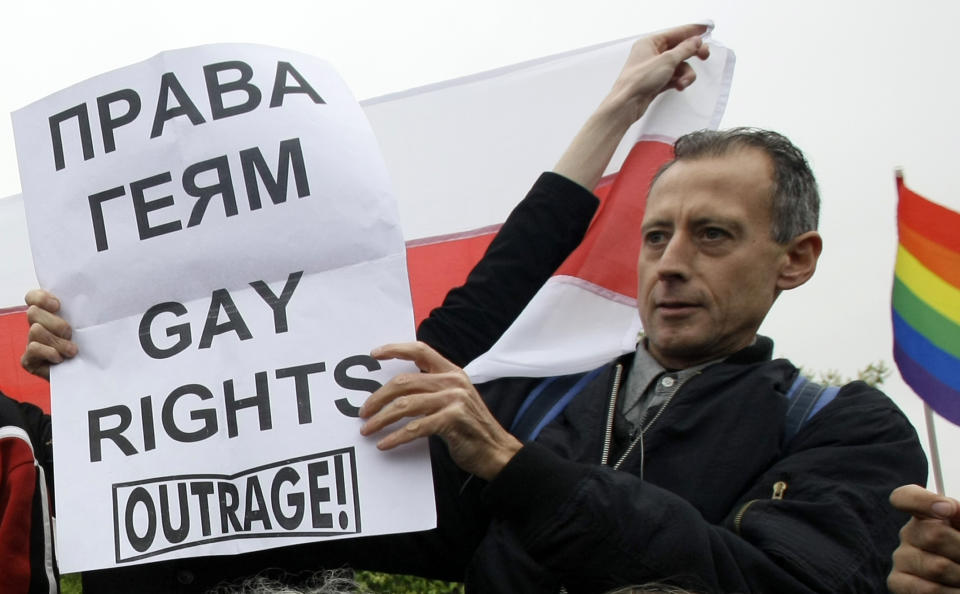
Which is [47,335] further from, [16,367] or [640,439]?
[16,367]

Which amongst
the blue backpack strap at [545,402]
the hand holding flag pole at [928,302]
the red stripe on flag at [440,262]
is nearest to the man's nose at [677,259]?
the blue backpack strap at [545,402]

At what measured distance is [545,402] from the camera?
2.83m

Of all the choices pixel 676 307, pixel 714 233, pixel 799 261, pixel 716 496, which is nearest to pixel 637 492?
pixel 716 496

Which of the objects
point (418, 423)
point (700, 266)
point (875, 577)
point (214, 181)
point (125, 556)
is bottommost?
point (875, 577)

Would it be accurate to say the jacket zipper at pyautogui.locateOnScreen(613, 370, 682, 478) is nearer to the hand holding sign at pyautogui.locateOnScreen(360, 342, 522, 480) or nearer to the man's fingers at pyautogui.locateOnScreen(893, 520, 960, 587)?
the hand holding sign at pyautogui.locateOnScreen(360, 342, 522, 480)

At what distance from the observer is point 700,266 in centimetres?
273

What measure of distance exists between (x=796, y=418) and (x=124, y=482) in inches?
51.3

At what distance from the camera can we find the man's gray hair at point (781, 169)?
9.16 feet

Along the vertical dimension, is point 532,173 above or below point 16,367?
above

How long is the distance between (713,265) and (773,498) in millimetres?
629

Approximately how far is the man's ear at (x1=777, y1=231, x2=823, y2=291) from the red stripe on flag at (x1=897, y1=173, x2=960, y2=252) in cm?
250

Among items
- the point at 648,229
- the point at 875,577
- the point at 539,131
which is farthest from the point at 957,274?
the point at 875,577

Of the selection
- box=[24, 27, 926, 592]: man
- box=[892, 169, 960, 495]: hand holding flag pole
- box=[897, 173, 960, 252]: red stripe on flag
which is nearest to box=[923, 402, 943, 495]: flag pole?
box=[892, 169, 960, 495]: hand holding flag pole

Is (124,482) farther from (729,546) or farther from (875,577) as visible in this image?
(875,577)
